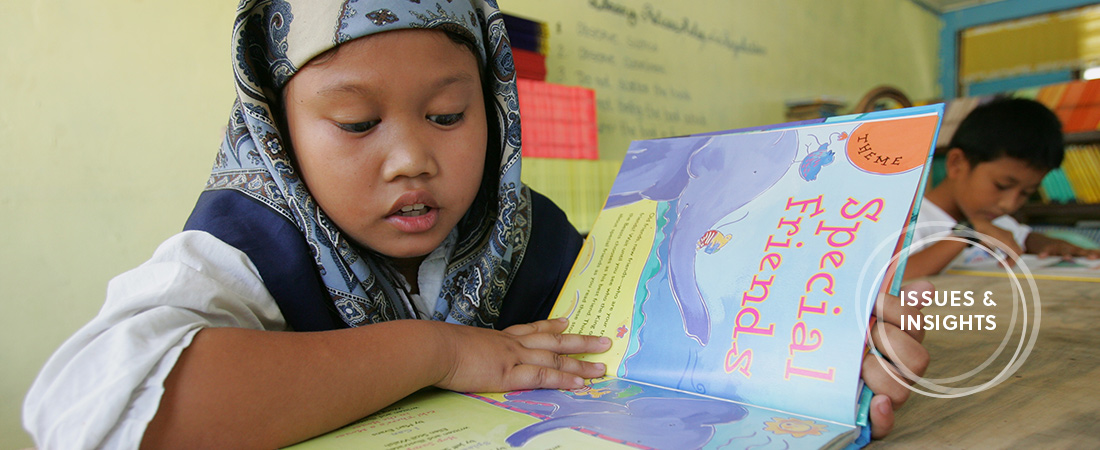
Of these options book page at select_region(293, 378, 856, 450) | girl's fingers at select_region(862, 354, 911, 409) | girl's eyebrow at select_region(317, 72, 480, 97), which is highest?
girl's eyebrow at select_region(317, 72, 480, 97)

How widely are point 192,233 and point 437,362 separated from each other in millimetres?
229

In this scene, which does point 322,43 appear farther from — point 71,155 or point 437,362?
point 71,155

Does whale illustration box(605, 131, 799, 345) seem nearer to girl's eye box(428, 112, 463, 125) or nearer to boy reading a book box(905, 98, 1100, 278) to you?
girl's eye box(428, 112, 463, 125)

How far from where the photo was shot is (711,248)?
493 mm

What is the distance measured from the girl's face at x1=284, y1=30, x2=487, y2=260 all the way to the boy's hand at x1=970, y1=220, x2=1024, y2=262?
1594mm

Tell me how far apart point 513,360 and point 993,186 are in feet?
6.08

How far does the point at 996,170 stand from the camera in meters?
1.76

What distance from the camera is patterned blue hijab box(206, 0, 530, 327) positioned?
22.0 inches

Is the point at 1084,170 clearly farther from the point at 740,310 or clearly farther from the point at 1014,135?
the point at 740,310

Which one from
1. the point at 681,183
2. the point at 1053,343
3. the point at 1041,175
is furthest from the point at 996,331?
the point at 1041,175

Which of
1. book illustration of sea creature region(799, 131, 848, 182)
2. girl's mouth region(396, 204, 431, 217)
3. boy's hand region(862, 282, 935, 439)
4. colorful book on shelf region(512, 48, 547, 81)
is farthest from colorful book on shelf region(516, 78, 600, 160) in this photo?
boy's hand region(862, 282, 935, 439)

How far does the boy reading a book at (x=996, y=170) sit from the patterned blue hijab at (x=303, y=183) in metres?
1.48

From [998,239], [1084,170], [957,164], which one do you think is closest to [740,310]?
[998,239]

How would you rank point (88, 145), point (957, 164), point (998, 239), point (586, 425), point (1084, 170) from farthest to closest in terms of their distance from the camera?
point (1084, 170), point (957, 164), point (998, 239), point (88, 145), point (586, 425)
